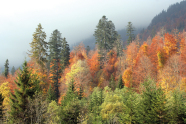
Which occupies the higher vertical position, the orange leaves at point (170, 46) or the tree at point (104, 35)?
the tree at point (104, 35)

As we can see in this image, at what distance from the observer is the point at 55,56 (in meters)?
47.2

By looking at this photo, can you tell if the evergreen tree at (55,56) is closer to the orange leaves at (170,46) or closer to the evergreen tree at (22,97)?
the evergreen tree at (22,97)

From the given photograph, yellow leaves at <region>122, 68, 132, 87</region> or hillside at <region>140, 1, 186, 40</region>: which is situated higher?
hillside at <region>140, 1, 186, 40</region>

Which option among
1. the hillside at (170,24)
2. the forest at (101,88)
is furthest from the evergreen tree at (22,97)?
the hillside at (170,24)

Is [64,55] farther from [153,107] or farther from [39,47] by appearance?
[153,107]

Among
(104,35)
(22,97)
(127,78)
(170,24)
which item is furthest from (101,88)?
(170,24)

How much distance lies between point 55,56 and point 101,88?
1021 inches

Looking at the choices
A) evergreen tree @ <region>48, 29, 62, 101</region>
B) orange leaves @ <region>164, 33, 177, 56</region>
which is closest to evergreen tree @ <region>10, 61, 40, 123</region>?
evergreen tree @ <region>48, 29, 62, 101</region>

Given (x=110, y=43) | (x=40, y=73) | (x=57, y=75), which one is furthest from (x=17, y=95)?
(x=110, y=43)

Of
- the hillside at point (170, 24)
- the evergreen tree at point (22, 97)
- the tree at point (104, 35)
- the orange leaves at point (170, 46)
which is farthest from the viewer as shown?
the hillside at point (170, 24)

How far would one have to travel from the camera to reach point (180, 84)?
2519cm

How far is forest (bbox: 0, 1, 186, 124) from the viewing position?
14633 mm

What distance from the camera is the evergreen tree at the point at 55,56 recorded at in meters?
44.9

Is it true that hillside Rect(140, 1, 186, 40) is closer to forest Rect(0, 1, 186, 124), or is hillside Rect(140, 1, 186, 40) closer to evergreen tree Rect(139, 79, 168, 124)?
forest Rect(0, 1, 186, 124)
